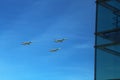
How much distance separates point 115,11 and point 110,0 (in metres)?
1.10

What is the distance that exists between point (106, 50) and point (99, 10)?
2653mm

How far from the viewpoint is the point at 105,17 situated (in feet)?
74.9

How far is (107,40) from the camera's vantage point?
22.6 meters

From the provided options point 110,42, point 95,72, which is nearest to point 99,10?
point 110,42

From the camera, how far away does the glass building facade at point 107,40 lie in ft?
71.4

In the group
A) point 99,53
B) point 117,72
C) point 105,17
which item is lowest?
point 117,72

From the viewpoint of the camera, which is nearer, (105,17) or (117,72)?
(117,72)

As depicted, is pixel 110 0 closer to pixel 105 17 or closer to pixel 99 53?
pixel 105 17

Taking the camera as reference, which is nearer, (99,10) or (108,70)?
(108,70)

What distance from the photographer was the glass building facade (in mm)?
21766

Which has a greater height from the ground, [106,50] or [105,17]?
[105,17]

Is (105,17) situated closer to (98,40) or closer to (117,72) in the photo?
(98,40)

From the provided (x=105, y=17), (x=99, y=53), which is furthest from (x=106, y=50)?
(x=105, y=17)

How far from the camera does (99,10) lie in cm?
2331
